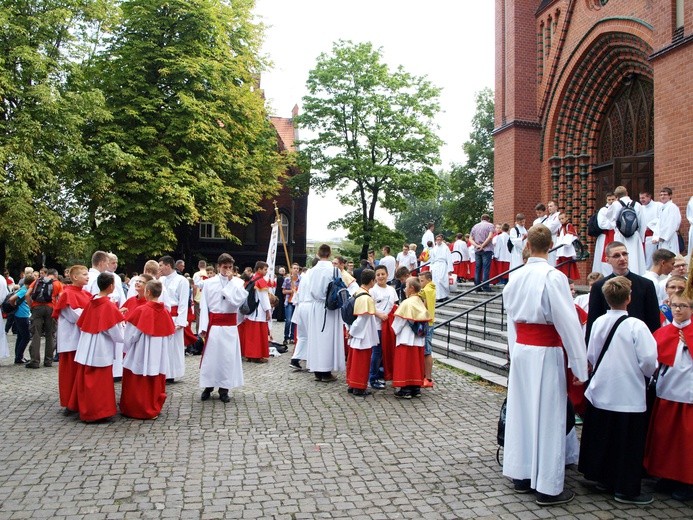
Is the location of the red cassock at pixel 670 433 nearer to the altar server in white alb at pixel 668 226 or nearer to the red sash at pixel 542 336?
the red sash at pixel 542 336

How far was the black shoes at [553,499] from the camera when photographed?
464 centimetres

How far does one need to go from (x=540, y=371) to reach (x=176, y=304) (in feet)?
23.1

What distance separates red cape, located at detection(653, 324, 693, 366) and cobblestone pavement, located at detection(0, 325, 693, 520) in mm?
1118

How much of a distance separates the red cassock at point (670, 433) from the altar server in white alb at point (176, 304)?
278 inches

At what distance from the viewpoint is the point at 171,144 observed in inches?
938

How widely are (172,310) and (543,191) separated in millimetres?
12929

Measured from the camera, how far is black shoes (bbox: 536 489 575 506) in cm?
464

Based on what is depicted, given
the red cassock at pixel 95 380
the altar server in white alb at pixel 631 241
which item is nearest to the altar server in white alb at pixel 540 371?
the red cassock at pixel 95 380

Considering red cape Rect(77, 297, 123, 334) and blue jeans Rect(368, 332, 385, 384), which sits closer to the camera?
red cape Rect(77, 297, 123, 334)

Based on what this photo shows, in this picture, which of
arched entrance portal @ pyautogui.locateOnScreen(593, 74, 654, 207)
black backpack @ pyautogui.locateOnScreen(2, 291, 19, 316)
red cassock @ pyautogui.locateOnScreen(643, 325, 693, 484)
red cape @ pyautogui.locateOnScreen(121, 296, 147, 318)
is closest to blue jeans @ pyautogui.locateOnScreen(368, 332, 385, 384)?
red cape @ pyautogui.locateOnScreen(121, 296, 147, 318)

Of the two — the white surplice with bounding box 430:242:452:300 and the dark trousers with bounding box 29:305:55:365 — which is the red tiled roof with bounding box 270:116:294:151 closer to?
the white surplice with bounding box 430:242:452:300

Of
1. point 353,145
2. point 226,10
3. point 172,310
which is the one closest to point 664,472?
point 172,310

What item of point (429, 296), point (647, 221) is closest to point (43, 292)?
point (429, 296)

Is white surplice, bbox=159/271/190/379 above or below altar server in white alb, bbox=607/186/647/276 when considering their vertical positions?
below
